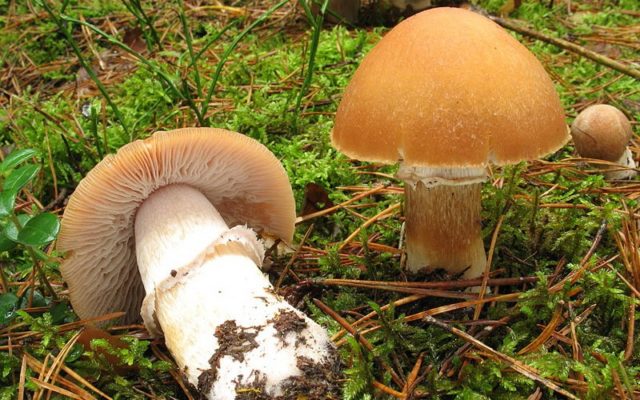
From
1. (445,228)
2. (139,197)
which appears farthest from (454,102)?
(139,197)

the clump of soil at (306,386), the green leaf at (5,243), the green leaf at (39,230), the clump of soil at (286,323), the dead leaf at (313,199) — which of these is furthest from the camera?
the dead leaf at (313,199)

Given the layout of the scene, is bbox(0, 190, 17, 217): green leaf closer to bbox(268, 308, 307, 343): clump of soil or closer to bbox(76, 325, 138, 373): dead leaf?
bbox(76, 325, 138, 373): dead leaf

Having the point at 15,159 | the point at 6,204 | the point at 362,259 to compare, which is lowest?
the point at 362,259

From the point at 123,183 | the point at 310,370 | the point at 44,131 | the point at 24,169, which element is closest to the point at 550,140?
the point at 310,370

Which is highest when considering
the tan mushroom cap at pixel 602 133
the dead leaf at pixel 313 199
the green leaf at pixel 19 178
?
the green leaf at pixel 19 178

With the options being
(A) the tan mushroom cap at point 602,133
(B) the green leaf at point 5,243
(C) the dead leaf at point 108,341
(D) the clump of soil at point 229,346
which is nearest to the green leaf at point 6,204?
(B) the green leaf at point 5,243

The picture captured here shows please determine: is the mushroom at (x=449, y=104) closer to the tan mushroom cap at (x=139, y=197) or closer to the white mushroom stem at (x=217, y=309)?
the tan mushroom cap at (x=139, y=197)

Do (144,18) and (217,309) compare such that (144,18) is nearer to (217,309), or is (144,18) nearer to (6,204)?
(6,204)
